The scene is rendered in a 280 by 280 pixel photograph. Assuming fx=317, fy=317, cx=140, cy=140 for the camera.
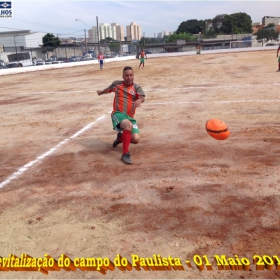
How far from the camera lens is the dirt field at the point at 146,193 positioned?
3.26m

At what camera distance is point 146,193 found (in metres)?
4.46

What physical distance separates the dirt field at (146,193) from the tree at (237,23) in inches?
4266

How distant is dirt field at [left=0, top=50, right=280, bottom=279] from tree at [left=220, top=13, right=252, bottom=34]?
108347 mm

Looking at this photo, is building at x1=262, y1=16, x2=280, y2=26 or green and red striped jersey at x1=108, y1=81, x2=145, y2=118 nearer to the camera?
green and red striped jersey at x1=108, y1=81, x2=145, y2=118

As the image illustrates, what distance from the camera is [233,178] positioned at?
4816mm

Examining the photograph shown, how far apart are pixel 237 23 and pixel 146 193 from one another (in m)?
114

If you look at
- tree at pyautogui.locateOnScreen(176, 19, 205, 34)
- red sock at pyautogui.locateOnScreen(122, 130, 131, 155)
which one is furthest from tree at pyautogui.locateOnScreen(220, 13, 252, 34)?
red sock at pyautogui.locateOnScreen(122, 130, 131, 155)

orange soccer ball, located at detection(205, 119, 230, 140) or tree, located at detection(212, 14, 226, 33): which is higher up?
tree, located at detection(212, 14, 226, 33)

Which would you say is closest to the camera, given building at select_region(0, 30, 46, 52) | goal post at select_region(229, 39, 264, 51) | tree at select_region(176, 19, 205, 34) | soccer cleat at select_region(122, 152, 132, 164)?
soccer cleat at select_region(122, 152, 132, 164)

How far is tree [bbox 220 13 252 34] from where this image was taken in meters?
106

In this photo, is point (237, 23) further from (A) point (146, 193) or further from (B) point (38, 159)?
(A) point (146, 193)

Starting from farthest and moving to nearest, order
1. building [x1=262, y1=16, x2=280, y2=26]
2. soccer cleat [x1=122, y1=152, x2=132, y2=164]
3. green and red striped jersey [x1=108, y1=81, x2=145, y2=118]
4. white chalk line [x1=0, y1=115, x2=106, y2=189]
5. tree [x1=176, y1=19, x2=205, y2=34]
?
tree [x1=176, y1=19, x2=205, y2=34]
building [x1=262, y1=16, x2=280, y2=26]
green and red striped jersey [x1=108, y1=81, x2=145, y2=118]
soccer cleat [x1=122, y1=152, x2=132, y2=164]
white chalk line [x1=0, y1=115, x2=106, y2=189]

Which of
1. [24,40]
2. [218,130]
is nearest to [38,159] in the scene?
[218,130]

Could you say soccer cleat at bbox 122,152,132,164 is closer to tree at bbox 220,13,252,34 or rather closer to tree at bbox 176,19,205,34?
tree at bbox 220,13,252,34
